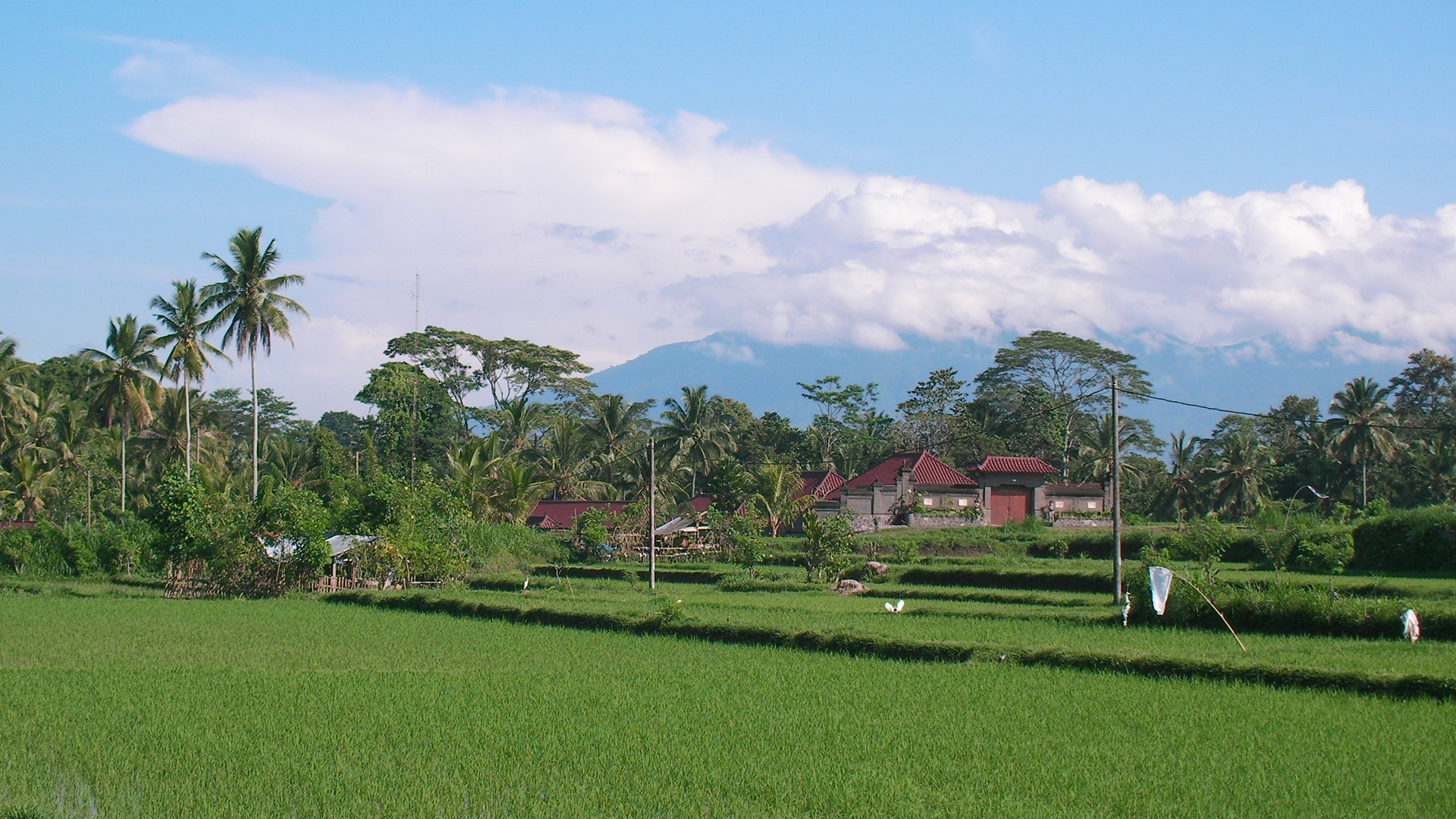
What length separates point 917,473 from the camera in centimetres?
4306

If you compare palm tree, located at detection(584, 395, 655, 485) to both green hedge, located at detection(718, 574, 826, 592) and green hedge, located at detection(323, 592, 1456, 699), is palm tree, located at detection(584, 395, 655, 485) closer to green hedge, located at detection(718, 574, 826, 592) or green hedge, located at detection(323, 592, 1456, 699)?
green hedge, located at detection(718, 574, 826, 592)

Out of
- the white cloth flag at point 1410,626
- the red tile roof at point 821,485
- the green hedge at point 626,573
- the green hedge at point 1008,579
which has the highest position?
the red tile roof at point 821,485

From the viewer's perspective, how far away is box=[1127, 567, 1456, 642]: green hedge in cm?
1442

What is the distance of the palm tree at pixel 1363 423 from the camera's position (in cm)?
4403

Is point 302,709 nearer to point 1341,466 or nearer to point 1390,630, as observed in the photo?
point 1390,630

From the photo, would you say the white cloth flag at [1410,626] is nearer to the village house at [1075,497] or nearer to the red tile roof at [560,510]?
the village house at [1075,497]

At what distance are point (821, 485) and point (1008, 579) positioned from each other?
816 inches

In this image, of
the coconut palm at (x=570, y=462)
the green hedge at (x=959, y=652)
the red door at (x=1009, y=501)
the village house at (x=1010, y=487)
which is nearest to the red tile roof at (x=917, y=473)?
the village house at (x=1010, y=487)

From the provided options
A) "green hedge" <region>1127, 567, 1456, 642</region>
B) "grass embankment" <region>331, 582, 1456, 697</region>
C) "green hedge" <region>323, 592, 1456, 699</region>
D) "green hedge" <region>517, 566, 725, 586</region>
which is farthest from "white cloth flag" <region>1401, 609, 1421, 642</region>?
"green hedge" <region>517, 566, 725, 586</region>

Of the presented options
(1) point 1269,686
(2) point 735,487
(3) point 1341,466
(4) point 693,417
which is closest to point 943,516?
(2) point 735,487

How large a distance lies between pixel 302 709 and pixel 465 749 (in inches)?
108

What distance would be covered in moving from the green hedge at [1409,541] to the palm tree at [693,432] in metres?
26.6

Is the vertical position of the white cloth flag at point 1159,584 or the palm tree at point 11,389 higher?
the palm tree at point 11,389

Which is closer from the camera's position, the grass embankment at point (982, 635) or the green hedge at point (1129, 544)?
the grass embankment at point (982, 635)
